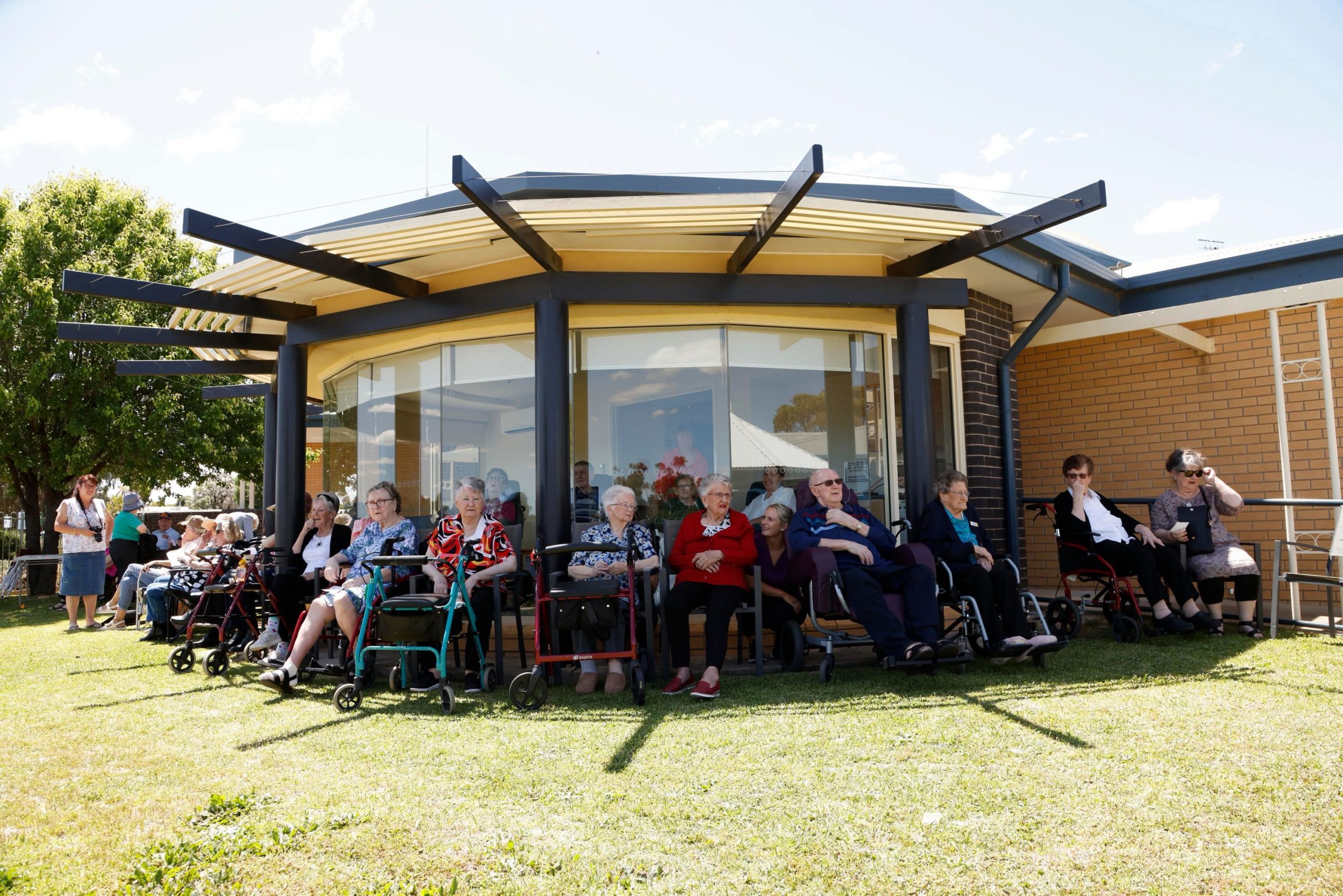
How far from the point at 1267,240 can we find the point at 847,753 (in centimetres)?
775

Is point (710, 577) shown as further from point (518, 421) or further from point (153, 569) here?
point (153, 569)

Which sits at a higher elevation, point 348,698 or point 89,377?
point 89,377

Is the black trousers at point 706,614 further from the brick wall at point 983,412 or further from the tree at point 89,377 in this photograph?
the tree at point 89,377

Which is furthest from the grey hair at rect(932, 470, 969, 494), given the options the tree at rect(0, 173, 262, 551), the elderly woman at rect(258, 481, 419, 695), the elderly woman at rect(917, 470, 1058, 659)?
the tree at rect(0, 173, 262, 551)

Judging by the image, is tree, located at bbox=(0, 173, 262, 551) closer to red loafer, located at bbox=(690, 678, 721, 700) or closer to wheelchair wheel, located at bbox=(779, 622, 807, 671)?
wheelchair wheel, located at bbox=(779, 622, 807, 671)

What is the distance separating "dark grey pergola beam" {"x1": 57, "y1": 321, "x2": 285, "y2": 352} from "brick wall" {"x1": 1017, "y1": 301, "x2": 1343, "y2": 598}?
727cm

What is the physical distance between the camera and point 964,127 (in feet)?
25.3

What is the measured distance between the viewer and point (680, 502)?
655cm

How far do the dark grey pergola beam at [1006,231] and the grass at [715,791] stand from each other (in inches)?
102

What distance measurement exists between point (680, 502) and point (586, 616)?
197 cm

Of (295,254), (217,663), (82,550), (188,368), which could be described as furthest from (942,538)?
(82,550)

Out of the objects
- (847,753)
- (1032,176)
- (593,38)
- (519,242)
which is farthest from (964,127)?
(847,753)

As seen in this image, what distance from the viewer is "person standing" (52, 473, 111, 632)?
869cm

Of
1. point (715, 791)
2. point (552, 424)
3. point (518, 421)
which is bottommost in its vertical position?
point (715, 791)
